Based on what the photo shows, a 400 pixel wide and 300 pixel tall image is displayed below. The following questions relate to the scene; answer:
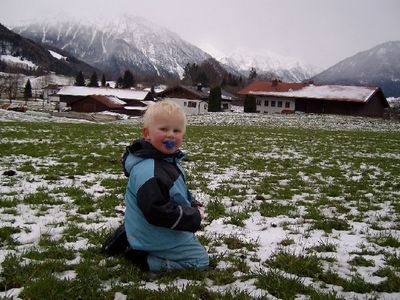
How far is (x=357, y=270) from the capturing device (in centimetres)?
494

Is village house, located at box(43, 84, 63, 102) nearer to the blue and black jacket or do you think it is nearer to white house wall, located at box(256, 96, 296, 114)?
white house wall, located at box(256, 96, 296, 114)

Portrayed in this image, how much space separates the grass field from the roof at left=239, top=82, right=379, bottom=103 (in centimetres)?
6343

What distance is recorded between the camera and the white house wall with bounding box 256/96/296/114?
80375 mm

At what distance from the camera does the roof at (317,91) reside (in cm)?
7256

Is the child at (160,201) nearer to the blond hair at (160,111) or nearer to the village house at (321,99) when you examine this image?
the blond hair at (160,111)

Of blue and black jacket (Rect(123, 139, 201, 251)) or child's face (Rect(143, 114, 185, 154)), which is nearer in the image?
blue and black jacket (Rect(123, 139, 201, 251))

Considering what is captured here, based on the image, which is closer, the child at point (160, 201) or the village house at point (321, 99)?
the child at point (160, 201)

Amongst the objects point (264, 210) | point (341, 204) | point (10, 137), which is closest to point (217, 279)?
point (264, 210)

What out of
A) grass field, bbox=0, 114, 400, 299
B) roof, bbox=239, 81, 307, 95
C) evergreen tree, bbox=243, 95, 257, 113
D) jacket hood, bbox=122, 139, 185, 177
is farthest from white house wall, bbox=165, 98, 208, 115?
jacket hood, bbox=122, 139, 185, 177

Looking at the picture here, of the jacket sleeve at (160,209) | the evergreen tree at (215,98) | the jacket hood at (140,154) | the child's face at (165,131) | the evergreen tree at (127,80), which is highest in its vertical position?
the evergreen tree at (127,80)

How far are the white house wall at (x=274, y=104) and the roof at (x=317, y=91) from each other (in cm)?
151

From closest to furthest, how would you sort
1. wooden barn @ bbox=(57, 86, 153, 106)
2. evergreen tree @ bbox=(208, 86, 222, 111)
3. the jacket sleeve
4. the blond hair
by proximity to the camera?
the jacket sleeve, the blond hair, evergreen tree @ bbox=(208, 86, 222, 111), wooden barn @ bbox=(57, 86, 153, 106)

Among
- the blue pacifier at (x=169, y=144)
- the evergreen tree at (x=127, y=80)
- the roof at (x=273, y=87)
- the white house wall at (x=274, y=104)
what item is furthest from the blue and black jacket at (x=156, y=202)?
the evergreen tree at (x=127, y=80)

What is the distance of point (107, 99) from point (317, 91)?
45.9 meters
